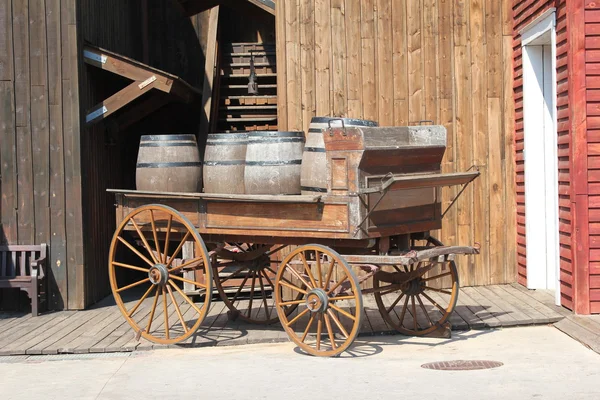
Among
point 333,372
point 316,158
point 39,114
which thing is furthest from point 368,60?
point 333,372

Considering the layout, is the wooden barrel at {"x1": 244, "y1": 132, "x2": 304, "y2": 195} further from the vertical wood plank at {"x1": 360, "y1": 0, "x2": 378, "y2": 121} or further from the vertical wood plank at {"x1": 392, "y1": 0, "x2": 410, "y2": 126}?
the vertical wood plank at {"x1": 392, "y1": 0, "x2": 410, "y2": 126}

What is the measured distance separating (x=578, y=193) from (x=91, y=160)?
536 cm

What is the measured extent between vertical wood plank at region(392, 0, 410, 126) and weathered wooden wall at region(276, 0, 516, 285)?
0.04 feet

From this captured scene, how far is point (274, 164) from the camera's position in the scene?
809cm

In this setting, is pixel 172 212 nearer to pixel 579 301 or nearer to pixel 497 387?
pixel 497 387

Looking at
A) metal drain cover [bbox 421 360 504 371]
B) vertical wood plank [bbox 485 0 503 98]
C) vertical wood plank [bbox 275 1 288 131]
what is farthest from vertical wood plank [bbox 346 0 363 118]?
metal drain cover [bbox 421 360 504 371]

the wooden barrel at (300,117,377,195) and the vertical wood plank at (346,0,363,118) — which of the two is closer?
the wooden barrel at (300,117,377,195)

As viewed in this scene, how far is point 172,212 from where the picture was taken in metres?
8.30

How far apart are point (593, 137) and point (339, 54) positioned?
128 inches

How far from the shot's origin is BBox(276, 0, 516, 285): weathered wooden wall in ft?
35.7

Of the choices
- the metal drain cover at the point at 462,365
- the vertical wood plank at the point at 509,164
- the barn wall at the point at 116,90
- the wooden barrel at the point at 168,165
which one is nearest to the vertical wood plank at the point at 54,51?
the barn wall at the point at 116,90

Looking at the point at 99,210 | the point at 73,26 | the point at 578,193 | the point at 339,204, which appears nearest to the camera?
the point at 339,204

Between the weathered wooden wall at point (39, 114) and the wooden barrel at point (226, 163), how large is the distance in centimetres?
248

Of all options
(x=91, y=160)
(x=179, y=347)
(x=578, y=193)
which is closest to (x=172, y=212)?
(x=179, y=347)
